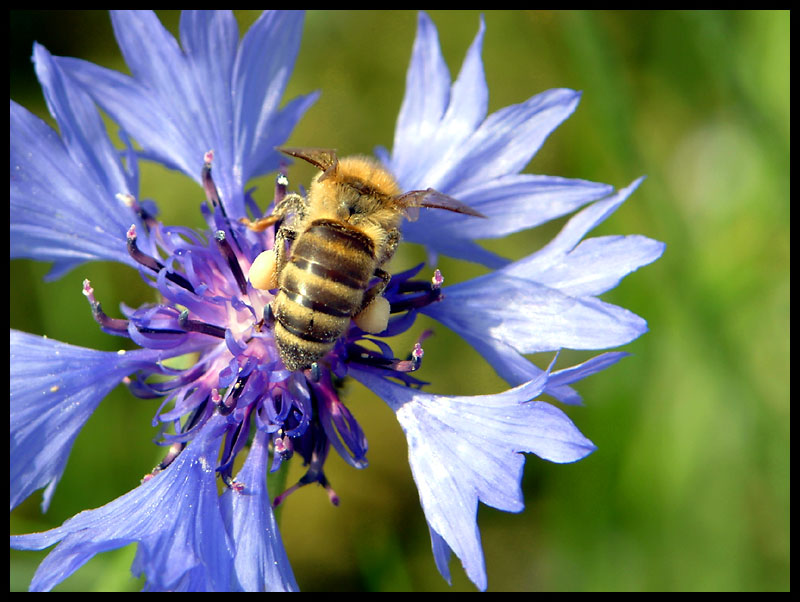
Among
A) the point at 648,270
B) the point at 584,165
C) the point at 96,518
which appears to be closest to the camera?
the point at 96,518

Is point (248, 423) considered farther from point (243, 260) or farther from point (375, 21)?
point (375, 21)

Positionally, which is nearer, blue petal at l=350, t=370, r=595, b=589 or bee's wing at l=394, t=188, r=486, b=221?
blue petal at l=350, t=370, r=595, b=589

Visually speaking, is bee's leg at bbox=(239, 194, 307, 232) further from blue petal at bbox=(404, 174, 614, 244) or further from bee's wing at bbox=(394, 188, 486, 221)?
blue petal at bbox=(404, 174, 614, 244)

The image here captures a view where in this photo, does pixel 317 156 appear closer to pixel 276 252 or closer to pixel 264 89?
pixel 276 252

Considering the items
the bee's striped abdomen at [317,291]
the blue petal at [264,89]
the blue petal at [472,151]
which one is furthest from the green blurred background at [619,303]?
the bee's striped abdomen at [317,291]

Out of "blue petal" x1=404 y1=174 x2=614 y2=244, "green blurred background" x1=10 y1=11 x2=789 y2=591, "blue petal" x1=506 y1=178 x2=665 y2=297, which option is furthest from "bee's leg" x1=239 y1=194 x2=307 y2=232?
"green blurred background" x1=10 y1=11 x2=789 y2=591
